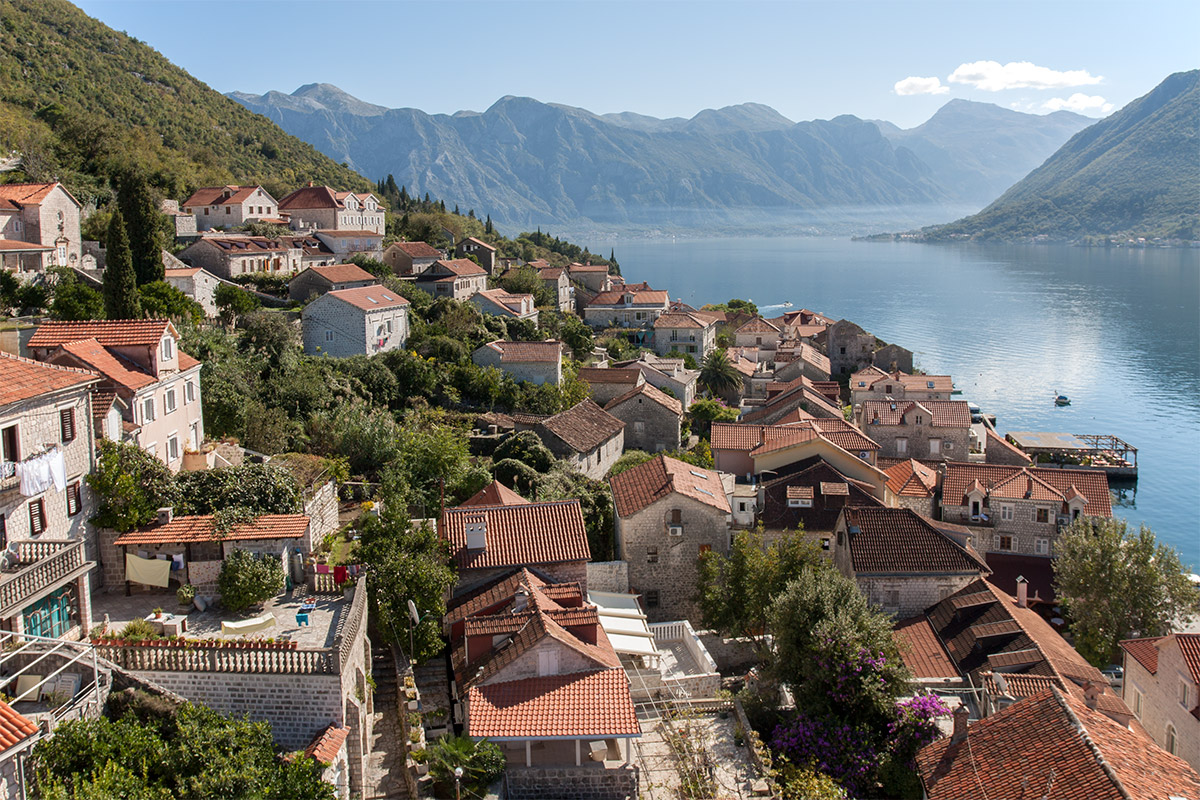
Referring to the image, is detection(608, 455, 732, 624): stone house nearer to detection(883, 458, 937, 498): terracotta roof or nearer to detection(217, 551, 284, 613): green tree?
detection(217, 551, 284, 613): green tree

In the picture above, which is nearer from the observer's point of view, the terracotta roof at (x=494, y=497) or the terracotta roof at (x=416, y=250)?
the terracotta roof at (x=494, y=497)

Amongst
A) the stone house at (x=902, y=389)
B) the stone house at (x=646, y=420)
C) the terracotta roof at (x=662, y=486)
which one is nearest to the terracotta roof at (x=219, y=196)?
the stone house at (x=646, y=420)

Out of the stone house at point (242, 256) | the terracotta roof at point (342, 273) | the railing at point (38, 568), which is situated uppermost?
the stone house at point (242, 256)

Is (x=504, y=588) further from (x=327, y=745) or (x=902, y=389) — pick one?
(x=902, y=389)

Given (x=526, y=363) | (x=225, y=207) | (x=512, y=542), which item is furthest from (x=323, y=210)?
(x=512, y=542)

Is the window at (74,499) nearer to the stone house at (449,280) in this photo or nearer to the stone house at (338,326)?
the stone house at (338,326)

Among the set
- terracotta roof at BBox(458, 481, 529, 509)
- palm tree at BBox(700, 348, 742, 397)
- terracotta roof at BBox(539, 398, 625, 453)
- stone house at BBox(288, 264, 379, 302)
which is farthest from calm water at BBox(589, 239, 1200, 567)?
stone house at BBox(288, 264, 379, 302)
